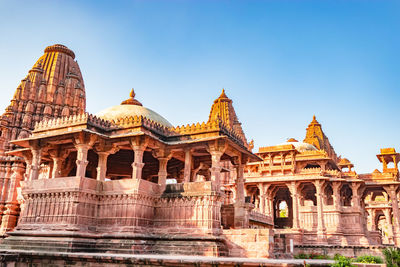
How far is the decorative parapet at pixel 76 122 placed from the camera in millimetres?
18109

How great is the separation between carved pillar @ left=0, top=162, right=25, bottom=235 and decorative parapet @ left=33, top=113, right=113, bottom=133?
45.0 feet

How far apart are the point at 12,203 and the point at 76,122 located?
54.3ft

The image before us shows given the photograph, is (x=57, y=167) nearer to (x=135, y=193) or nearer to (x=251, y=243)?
(x=135, y=193)

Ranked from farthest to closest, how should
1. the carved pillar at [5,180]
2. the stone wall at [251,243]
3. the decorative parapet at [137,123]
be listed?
the carved pillar at [5,180] → the decorative parapet at [137,123] → the stone wall at [251,243]

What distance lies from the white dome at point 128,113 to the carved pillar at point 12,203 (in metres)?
14.0

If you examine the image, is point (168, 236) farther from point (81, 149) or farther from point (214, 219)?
point (81, 149)

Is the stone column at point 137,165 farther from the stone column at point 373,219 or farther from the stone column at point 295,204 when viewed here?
the stone column at point 373,219

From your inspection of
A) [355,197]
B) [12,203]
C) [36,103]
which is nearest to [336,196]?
[355,197]

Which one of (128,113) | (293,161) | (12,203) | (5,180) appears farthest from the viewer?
(293,161)

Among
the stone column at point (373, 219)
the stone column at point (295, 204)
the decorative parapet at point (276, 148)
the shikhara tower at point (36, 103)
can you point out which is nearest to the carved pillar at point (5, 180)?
the shikhara tower at point (36, 103)

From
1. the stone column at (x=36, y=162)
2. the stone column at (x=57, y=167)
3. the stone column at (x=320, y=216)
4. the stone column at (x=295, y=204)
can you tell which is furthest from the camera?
the stone column at (x=295, y=204)

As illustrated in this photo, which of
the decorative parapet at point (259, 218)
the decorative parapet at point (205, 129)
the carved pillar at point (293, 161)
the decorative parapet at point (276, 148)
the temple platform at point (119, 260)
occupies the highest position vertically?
the decorative parapet at point (276, 148)

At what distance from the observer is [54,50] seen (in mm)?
37875

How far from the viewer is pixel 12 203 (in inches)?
1186
